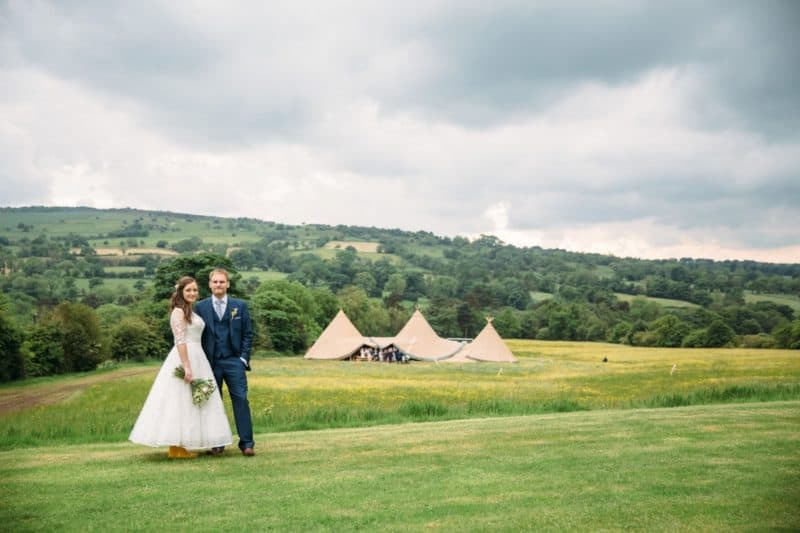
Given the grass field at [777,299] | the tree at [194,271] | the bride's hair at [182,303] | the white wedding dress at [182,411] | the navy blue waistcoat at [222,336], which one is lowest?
the white wedding dress at [182,411]

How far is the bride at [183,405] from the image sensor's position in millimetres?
10352

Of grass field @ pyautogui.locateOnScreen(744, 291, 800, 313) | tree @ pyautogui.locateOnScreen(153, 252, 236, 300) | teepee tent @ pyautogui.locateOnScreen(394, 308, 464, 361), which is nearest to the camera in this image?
teepee tent @ pyautogui.locateOnScreen(394, 308, 464, 361)

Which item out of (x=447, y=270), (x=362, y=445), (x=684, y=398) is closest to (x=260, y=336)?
(x=684, y=398)

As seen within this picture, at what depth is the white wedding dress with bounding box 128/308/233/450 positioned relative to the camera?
1034 cm

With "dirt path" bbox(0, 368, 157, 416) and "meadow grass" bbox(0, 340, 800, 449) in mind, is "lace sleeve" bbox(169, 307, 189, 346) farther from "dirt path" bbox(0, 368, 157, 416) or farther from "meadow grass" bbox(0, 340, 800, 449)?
"dirt path" bbox(0, 368, 157, 416)

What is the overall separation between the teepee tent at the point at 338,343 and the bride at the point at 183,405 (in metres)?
57.7

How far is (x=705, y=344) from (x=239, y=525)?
297 ft

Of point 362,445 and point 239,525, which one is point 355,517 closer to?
point 239,525

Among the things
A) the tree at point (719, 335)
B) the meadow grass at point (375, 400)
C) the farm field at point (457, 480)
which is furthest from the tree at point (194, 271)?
the tree at point (719, 335)

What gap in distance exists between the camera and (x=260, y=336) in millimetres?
77250

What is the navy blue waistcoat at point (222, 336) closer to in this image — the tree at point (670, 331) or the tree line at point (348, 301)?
the tree line at point (348, 301)

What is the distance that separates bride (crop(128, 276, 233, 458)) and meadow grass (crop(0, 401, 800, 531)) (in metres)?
0.34

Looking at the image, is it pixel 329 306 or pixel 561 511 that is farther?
pixel 329 306

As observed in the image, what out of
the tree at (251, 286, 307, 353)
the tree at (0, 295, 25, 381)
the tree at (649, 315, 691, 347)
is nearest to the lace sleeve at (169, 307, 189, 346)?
the tree at (0, 295, 25, 381)
